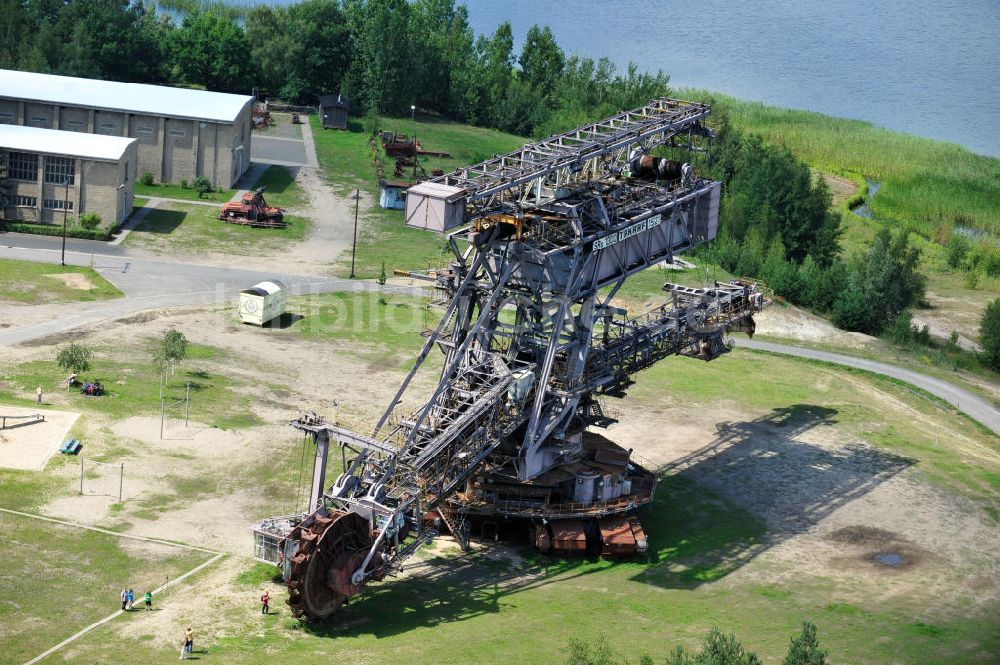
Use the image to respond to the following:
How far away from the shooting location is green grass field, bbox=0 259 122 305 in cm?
9419

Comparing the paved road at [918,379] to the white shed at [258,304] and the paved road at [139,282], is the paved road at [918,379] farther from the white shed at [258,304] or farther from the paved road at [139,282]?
the white shed at [258,304]

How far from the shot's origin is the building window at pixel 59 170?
112m

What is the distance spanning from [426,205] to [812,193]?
84566 millimetres

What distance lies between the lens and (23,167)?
11238cm

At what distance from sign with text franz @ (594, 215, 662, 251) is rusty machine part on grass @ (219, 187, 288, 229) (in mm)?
62310

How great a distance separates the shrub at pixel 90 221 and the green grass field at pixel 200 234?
2.97m

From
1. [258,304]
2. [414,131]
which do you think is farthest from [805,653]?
[414,131]

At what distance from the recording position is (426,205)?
56.7 m

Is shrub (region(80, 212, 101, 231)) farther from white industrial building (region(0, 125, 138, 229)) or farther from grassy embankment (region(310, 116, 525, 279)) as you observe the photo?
grassy embankment (region(310, 116, 525, 279))

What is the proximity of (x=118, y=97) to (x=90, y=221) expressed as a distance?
23.4m

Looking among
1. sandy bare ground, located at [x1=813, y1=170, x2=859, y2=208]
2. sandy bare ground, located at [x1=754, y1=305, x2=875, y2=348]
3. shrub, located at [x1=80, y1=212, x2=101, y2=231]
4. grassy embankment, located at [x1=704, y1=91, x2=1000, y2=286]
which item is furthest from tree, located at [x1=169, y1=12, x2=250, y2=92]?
sandy bare ground, located at [x1=754, y1=305, x2=875, y2=348]

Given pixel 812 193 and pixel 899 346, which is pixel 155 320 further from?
pixel 812 193

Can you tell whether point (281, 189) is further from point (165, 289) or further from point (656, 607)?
point (656, 607)

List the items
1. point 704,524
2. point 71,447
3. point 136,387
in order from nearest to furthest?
point 71,447, point 704,524, point 136,387
